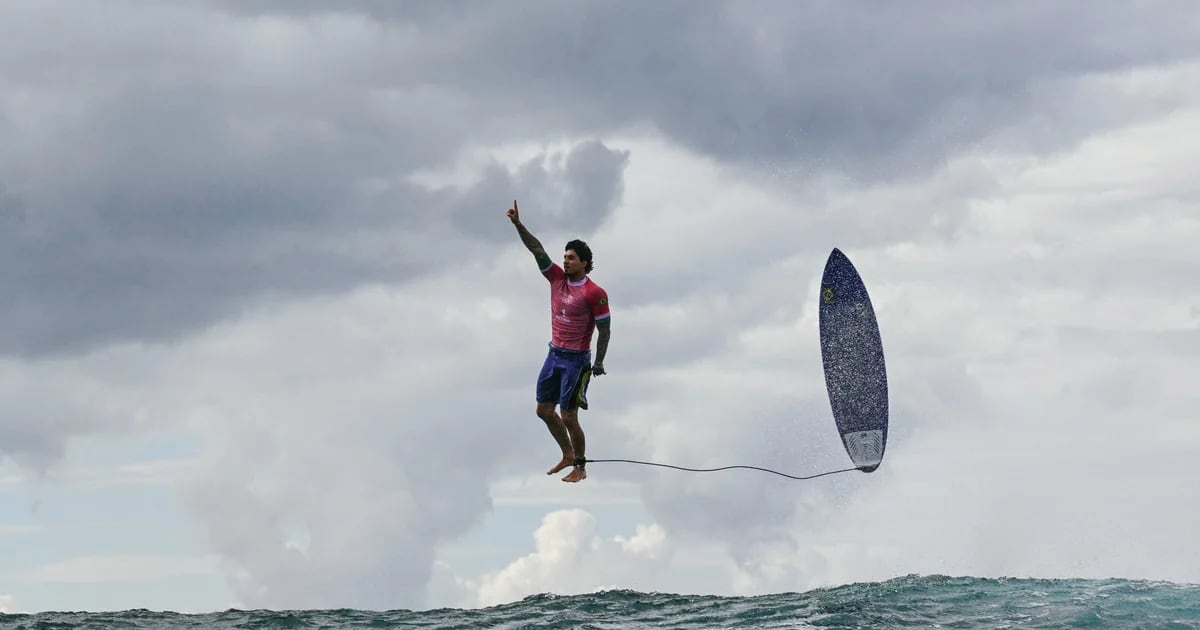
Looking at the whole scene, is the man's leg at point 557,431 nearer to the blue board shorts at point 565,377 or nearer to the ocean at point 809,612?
the blue board shorts at point 565,377

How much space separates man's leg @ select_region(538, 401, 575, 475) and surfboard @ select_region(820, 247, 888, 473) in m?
5.69

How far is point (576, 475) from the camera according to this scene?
19016mm

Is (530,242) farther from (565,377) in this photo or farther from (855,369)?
(855,369)

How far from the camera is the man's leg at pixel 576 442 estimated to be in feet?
61.7

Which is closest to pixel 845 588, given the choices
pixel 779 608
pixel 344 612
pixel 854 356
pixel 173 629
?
pixel 779 608

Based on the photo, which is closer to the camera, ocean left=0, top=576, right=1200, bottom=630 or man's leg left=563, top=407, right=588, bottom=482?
ocean left=0, top=576, right=1200, bottom=630

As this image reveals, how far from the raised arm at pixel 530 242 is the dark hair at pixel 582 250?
370 millimetres

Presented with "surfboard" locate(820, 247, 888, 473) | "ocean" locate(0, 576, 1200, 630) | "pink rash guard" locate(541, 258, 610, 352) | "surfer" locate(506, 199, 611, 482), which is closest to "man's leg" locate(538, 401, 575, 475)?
"surfer" locate(506, 199, 611, 482)

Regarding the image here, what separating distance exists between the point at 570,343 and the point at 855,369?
20.6ft

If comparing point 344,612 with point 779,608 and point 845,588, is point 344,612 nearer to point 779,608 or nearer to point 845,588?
point 779,608

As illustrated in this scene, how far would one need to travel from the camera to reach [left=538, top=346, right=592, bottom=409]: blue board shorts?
1855 cm

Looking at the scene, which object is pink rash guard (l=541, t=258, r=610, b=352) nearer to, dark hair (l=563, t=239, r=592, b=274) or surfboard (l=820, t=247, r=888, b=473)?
dark hair (l=563, t=239, r=592, b=274)

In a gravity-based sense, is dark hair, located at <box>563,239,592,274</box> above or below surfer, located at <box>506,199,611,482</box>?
above

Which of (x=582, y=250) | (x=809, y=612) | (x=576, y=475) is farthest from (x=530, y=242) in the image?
(x=809, y=612)
